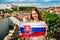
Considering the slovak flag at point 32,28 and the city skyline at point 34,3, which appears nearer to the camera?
the slovak flag at point 32,28

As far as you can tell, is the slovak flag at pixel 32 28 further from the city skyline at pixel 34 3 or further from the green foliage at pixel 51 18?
the city skyline at pixel 34 3

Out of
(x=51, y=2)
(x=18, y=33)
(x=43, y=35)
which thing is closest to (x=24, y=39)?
(x=18, y=33)

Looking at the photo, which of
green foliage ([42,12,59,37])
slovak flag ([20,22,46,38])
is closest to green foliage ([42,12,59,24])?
green foliage ([42,12,59,37])

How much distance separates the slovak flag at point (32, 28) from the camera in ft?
5.98

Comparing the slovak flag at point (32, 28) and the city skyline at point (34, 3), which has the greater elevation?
the city skyline at point (34, 3)

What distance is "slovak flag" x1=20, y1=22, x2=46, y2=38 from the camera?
5.98 feet

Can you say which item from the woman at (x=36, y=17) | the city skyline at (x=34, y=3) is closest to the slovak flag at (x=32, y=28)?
the woman at (x=36, y=17)

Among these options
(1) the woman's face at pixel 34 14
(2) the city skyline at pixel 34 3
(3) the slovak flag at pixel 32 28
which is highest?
(2) the city skyline at pixel 34 3

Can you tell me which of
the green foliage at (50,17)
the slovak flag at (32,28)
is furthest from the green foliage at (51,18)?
Answer: the slovak flag at (32,28)

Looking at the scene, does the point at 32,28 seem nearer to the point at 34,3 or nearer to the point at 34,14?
the point at 34,14

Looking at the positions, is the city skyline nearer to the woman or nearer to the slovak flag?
the woman

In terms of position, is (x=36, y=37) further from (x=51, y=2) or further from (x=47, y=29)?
(x=51, y=2)

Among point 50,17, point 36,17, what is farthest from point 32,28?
point 50,17

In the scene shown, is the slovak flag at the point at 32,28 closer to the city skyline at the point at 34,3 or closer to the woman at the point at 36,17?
the woman at the point at 36,17
